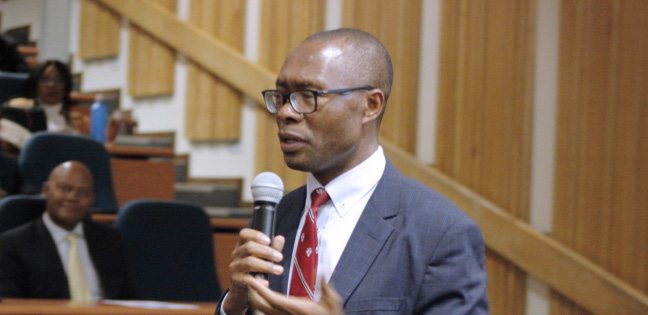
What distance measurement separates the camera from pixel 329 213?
35.4 inches

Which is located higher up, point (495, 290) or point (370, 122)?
point (370, 122)

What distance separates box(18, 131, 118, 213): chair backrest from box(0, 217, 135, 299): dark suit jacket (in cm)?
34

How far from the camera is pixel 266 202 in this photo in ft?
2.71

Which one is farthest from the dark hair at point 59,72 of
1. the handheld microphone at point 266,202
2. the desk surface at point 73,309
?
the handheld microphone at point 266,202

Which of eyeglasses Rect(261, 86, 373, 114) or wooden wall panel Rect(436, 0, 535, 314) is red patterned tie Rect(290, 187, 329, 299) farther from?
wooden wall panel Rect(436, 0, 535, 314)

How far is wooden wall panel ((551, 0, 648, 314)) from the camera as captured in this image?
2.00 meters

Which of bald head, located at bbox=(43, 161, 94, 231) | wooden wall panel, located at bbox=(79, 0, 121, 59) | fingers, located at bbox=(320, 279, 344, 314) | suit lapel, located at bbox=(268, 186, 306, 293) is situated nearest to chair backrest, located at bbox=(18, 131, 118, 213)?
bald head, located at bbox=(43, 161, 94, 231)

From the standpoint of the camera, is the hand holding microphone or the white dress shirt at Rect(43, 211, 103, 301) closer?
the hand holding microphone

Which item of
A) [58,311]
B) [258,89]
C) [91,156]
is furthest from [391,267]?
[258,89]

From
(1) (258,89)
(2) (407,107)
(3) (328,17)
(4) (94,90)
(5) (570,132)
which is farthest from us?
(4) (94,90)

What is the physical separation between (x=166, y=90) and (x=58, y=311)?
6.36 ft

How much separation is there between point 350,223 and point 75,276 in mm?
1531

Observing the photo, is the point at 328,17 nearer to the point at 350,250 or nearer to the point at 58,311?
the point at 58,311

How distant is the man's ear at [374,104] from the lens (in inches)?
35.3
